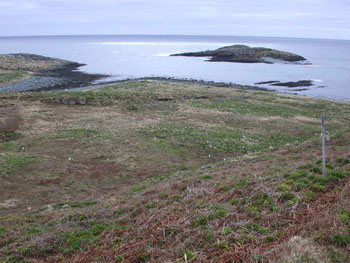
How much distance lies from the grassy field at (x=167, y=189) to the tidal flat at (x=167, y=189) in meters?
0.04

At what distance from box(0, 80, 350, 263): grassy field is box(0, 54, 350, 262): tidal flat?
4 centimetres

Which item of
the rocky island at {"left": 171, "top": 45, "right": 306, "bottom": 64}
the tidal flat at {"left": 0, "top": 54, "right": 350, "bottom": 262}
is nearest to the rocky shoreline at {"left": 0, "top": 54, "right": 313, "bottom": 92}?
the tidal flat at {"left": 0, "top": 54, "right": 350, "bottom": 262}

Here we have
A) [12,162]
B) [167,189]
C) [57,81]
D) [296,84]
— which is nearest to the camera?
[167,189]

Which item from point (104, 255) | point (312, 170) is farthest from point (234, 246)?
point (312, 170)

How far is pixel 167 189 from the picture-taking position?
11.9 meters

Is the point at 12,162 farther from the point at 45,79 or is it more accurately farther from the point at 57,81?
the point at 45,79

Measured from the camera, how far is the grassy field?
7.08 metres

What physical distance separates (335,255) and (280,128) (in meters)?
22.3

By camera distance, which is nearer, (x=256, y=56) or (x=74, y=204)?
(x=74, y=204)

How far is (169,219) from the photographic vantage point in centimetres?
873

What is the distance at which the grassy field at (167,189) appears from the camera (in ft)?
23.2

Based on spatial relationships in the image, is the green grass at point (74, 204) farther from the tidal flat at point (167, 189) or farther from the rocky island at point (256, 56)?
the rocky island at point (256, 56)

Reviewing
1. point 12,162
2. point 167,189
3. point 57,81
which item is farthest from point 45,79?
point 167,189

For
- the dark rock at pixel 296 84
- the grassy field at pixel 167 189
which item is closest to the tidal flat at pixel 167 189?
the grassy field at pixel 167 189
